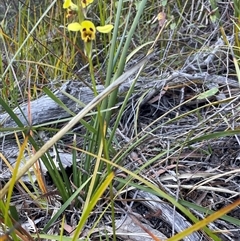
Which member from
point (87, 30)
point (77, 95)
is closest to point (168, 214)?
point (87, 30)

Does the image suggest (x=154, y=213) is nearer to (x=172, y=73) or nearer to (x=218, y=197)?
(x=218, y=197)

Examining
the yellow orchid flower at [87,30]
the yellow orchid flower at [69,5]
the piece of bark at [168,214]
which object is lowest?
the piece of bark at [168,214]

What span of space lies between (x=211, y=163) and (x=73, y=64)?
3.16ft

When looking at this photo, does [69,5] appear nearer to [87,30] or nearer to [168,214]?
[87,30]

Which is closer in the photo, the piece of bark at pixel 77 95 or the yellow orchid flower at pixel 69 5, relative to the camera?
the yellow orchid flower at pixel 69 5

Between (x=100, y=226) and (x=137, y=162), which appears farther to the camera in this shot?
(x=137, y=162)

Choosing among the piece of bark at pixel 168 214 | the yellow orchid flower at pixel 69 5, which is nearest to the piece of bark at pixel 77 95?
the piece of bark at pixel 168 214

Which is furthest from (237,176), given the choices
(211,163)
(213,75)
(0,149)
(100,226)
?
(0,149)

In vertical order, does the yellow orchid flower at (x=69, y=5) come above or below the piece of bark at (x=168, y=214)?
above

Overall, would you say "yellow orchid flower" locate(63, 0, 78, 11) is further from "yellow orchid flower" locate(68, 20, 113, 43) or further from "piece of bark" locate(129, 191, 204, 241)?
"piece of bark" locate(129, 191, 204, 241)

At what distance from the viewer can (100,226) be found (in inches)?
36.0

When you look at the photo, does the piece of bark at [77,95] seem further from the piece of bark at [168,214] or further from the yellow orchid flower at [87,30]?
the yellow orchid flower at [87,30]

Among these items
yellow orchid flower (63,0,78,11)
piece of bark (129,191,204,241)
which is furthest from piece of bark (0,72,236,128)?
yellow orchid flower (63,0,78,11)

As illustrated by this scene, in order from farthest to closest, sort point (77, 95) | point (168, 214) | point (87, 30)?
point (77, 95) → point (168, 214) → point (87, 30)
